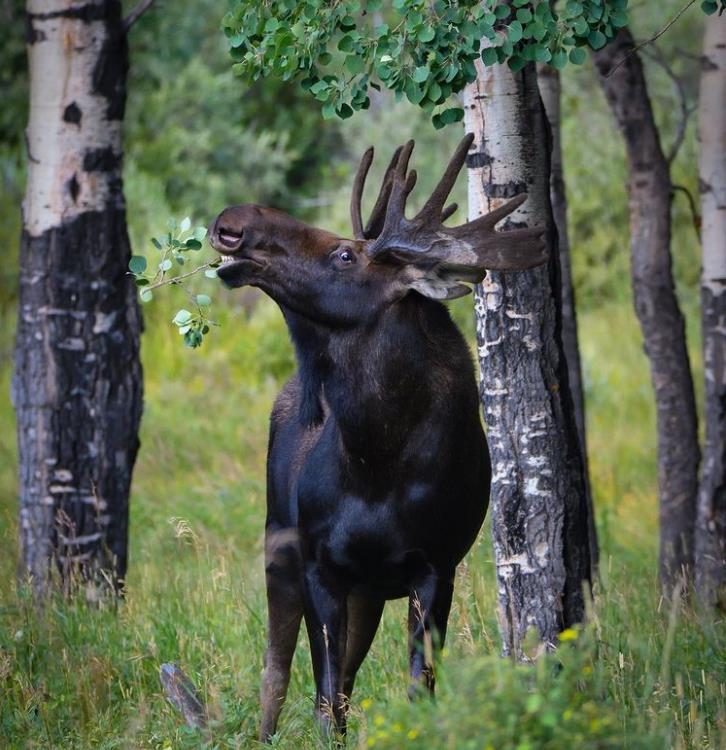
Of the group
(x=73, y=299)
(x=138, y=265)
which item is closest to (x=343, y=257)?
(x=138, y=265)

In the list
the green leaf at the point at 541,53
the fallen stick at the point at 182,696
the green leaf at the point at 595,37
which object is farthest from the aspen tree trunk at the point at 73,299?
the green leaf at the point at 595,37

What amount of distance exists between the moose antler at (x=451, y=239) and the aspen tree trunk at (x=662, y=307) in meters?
3.38

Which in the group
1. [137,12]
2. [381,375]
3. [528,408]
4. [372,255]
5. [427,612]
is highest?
[137,12]

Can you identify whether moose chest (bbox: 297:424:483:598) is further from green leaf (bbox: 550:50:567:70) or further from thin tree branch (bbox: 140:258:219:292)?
green leaf (bbox: 550:50:567:70)

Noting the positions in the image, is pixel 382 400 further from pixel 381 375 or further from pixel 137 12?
pixel 137 12

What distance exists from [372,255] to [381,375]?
0.46 m

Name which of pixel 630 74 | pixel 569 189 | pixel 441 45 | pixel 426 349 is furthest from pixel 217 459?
pixel 569 189

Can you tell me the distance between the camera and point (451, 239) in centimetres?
475

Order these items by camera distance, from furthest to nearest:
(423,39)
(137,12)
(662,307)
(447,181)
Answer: (662,307), (137,12), (447,181), (423,39)

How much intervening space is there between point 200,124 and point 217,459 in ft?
41.3

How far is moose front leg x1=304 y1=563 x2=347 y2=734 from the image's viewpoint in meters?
4.80

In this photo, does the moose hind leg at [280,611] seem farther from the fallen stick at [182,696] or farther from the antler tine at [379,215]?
the antler tine at [379,215]

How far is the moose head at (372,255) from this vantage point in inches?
183

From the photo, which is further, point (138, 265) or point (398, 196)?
point (398, 196)
